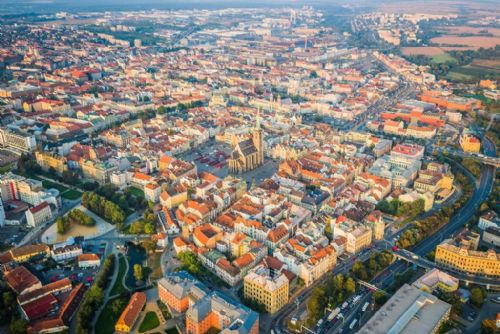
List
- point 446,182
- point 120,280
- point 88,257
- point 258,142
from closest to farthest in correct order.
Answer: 1. point 120,280
2. point 88,257
3. point 446,182
4. point 258,142

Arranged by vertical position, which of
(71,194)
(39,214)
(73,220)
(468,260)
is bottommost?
(71,194)

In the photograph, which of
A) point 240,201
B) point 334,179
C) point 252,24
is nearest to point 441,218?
point 334,179

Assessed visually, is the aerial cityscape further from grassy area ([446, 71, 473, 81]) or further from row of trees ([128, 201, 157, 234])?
grassy area ([446, 71, 473, 81])

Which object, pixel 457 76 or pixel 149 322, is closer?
pixel 149 322

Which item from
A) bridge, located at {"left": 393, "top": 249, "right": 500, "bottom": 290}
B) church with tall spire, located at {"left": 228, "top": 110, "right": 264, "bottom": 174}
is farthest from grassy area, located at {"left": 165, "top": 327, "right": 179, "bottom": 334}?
church with tall spire, located at {"left": 228, "top": 110, "right": 264, "bottom": 174}

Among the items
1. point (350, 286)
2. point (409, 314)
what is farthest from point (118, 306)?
point (409, 314)

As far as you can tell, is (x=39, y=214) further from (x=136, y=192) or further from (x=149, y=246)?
(x=149, y=246)

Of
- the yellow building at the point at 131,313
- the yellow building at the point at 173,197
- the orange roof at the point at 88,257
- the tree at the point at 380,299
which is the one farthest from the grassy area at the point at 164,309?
the tree at the point at 380,299

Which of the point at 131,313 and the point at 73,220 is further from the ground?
the point at 131,313
